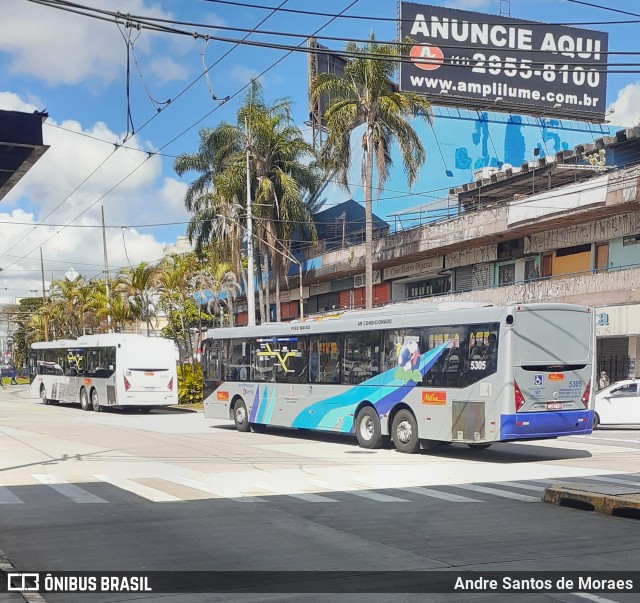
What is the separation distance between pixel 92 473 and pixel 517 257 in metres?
26.5

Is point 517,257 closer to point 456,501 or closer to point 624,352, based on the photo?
point 624,352

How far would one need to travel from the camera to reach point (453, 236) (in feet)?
129

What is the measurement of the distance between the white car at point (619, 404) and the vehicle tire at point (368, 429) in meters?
8.94

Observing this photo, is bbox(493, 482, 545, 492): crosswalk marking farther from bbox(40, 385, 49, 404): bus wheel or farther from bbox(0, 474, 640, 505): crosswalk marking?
bbox(40, 385, 49, 404): bus wheel

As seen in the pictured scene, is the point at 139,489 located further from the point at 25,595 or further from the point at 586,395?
the point at 586,395

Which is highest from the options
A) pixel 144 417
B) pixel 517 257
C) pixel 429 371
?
pixel 517 257

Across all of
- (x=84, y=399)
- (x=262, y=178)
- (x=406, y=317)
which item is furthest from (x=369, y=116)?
(x=84, y=399)

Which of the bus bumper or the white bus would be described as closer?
the bus bumper

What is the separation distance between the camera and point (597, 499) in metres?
11.0

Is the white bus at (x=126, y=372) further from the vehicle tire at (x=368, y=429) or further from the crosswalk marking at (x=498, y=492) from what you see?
the crosswalk marking at (x=498, y=492)

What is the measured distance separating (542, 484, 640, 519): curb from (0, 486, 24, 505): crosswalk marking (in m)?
7.31

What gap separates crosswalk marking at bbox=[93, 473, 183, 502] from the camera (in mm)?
12336

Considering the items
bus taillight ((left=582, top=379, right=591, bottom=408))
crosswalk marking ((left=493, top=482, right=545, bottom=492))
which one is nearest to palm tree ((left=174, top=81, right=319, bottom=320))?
bus taillight ((left=582, top=379, right=591, bottom=408))

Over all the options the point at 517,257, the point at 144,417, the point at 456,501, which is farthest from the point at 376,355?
the point at 517,257
